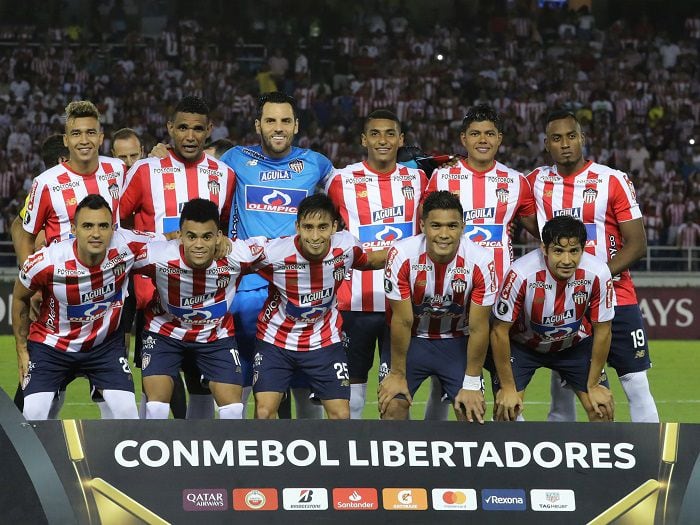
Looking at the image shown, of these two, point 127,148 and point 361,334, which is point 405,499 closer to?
point 361,334

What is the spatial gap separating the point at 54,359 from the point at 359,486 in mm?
2170

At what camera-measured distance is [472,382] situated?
6.14 meters

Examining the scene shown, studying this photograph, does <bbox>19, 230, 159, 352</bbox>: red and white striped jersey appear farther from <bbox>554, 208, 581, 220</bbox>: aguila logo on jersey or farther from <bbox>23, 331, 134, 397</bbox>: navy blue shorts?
<bbox>554, 208, 581, 220</bbox>: aguila logo on jersey

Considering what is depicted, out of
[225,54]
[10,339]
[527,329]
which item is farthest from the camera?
[225,54]

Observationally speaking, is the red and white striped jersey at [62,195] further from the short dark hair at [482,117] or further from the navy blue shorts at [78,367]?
the short dark hair at [482,117]

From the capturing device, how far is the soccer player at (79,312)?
249 inches

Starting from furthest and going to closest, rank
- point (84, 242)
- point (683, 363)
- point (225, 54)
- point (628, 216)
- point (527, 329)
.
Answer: point (225, 54), point (683, 363), point (628, 216), point (527, 329), point (84, 242)

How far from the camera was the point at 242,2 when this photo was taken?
24375mm

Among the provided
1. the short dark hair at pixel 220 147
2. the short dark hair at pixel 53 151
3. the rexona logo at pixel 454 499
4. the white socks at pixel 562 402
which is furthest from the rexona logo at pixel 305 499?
the short dark hair at pixel 220 147

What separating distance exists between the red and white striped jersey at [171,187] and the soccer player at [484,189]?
4.13ft

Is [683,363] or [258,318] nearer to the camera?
[258,318]

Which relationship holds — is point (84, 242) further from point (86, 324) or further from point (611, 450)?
point (611, 450)

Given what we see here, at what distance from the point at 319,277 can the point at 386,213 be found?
2.56ft

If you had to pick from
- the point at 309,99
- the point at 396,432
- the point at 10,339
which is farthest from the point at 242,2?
the point at 396,432
